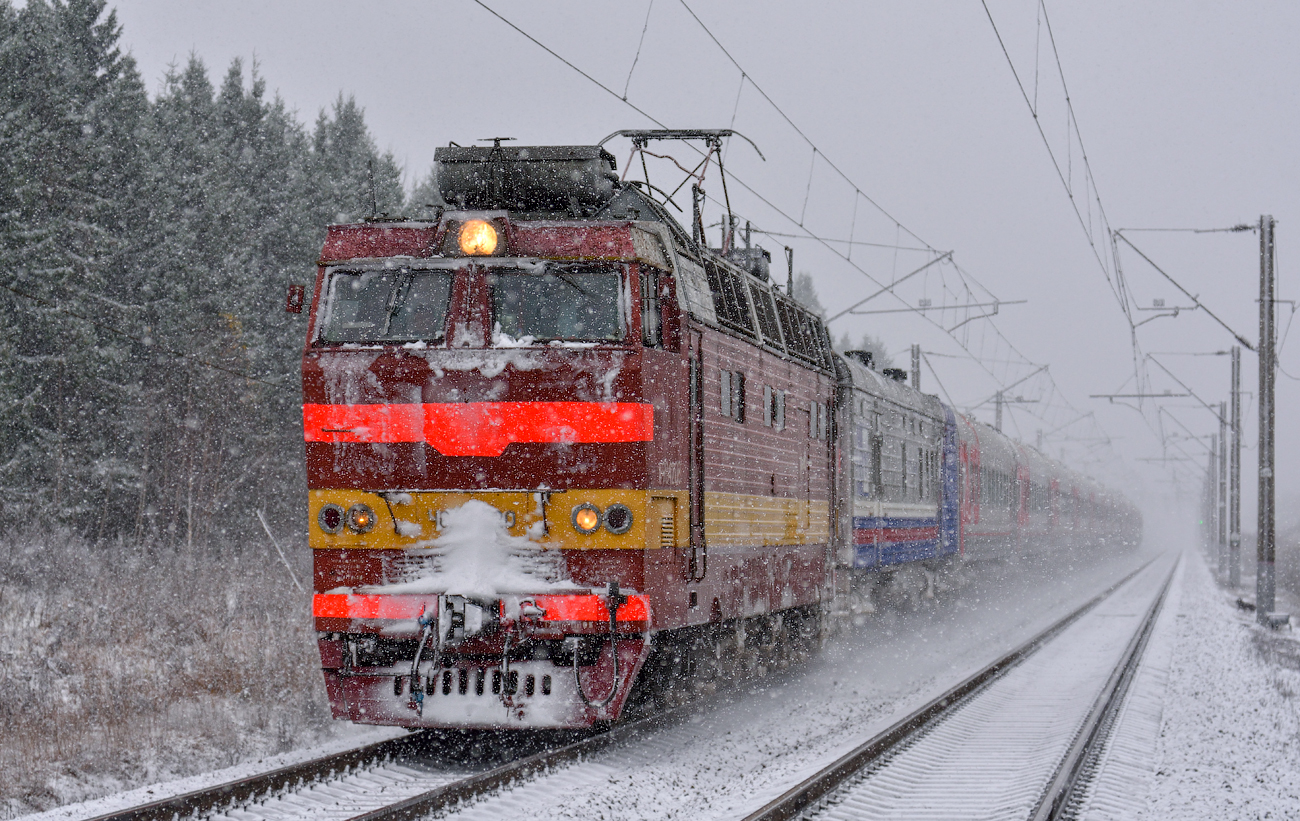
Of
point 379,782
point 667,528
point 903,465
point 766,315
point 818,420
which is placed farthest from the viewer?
point 903,465

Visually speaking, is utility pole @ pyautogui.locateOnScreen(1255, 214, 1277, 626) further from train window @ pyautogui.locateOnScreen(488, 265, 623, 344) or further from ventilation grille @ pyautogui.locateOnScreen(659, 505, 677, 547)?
train window @ pyautogui.locateOnScreen(488, 265, 623, 344)

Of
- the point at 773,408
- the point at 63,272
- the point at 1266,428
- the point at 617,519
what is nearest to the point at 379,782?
the point at 617,519

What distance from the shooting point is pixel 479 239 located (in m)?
8.75

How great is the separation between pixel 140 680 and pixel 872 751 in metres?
6.36

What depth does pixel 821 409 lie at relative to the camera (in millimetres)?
13859

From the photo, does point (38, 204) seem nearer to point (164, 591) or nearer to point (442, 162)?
point (164, 591)

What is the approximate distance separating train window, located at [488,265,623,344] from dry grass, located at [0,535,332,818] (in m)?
3.50

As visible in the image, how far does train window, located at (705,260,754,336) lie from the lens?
33.6 feet

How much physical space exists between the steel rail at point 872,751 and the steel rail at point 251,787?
2654 mm

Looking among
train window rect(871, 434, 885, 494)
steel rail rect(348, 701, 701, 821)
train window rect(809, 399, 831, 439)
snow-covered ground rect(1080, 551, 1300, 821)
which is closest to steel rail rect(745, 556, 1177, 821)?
snow-covered ground rect(1080, 551, 1300, 821)

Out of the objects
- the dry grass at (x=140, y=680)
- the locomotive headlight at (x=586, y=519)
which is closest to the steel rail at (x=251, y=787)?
the dry grass at (x=140, y=680)

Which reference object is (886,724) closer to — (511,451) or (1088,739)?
(1088,739)

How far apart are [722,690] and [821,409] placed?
3.13 metres

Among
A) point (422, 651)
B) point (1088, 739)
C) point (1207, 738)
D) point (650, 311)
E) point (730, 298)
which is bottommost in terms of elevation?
point (1207, 738)
